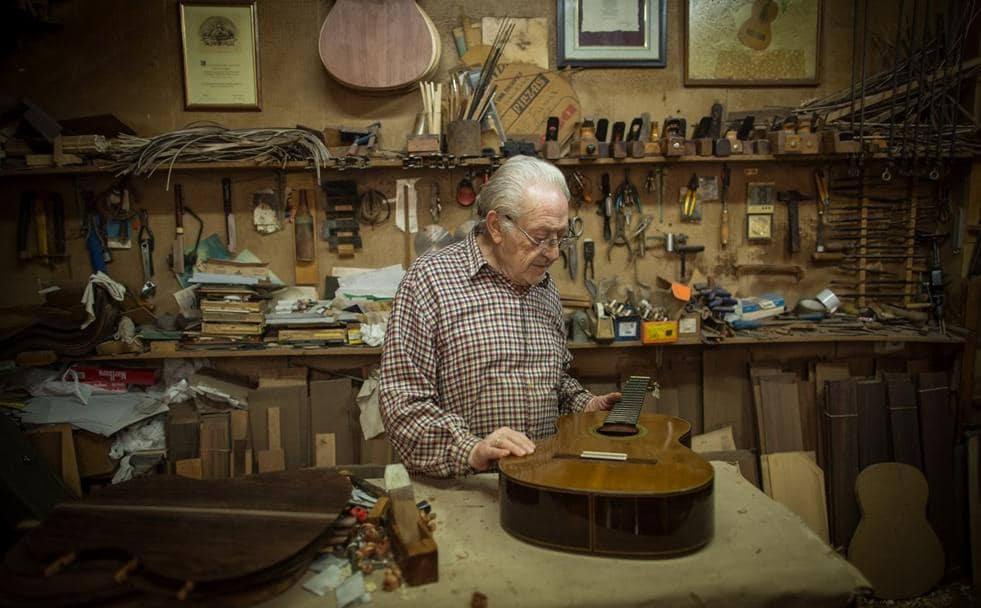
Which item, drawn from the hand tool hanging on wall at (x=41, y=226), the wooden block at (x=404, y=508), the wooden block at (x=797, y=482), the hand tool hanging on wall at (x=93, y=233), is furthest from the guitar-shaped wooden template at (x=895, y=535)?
the hand tool hanging on wall at (x=41, y=226)

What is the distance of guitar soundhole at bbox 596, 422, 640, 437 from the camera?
181cm

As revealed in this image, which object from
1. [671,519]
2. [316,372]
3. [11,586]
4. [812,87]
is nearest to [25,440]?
[316,372]

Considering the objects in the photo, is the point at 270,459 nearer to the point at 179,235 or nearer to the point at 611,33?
the point at 179,235

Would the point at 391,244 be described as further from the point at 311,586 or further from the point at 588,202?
the point at 311,586

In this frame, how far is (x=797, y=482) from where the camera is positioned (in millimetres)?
3502

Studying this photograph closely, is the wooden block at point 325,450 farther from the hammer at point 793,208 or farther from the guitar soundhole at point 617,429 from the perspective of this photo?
the hammer at point 793,208

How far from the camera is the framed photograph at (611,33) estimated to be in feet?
11.5

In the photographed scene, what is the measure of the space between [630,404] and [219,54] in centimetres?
294

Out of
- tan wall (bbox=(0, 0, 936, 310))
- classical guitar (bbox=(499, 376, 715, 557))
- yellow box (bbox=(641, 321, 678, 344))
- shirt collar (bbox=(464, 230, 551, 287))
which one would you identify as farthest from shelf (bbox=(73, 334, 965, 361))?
classical guitar (bbox=(499, 376, 715, 557))

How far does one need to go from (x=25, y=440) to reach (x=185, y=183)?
1500mm

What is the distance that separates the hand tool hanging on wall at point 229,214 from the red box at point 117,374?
0.78 m

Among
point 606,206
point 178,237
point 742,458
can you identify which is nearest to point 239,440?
point 178,237

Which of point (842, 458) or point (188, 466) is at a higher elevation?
point (188, 466)

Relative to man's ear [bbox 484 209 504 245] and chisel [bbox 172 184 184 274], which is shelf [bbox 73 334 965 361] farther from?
man's ear [bbox 484 209 504 245]
